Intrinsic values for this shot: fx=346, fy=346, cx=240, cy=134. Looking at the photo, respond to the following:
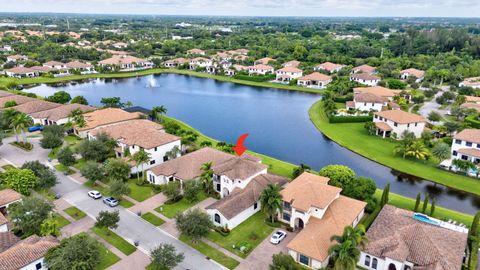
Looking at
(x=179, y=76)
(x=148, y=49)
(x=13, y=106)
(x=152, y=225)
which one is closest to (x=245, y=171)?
(x=152, y=225)

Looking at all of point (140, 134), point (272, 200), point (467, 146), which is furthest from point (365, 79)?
point (272, 200)

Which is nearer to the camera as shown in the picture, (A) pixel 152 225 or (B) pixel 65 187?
(A) pixel 152 225

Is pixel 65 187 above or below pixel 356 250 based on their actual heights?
below

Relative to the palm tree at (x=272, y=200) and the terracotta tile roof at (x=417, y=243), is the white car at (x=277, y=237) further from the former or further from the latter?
the terracotta tile roof at (x=417, y=243)

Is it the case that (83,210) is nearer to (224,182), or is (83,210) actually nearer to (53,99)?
(224,182)

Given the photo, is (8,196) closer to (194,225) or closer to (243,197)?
(194,225)

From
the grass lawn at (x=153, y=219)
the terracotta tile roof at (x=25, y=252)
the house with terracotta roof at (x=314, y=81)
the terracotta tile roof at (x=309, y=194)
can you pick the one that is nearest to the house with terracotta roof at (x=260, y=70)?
the house with terracotta roof at (x=314, y=81)
